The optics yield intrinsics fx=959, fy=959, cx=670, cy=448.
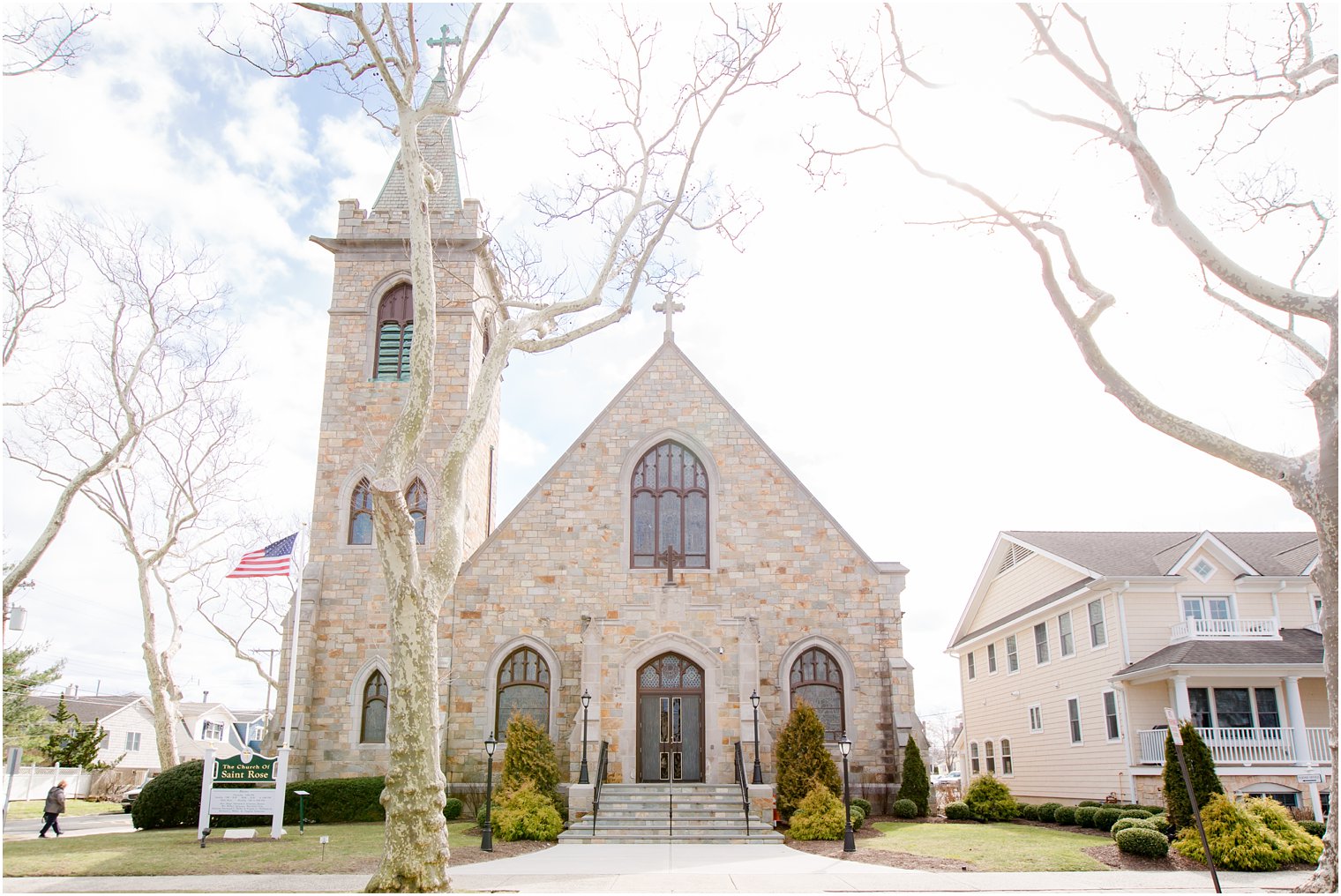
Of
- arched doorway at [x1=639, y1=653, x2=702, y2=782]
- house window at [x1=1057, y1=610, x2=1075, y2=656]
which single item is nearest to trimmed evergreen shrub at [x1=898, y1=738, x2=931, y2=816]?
arched doorway at [x1=639, y1=653, x2=702, y2=782]

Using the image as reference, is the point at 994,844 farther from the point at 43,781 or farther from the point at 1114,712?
the point at 43,781

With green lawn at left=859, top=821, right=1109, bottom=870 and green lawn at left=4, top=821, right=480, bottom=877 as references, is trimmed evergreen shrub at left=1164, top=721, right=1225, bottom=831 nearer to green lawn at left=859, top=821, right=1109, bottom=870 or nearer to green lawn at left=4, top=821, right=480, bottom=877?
green lawn at left=859, top=821, right=1109, bottom=870

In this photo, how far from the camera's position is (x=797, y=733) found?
61.1ft

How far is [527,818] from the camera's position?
16.6m

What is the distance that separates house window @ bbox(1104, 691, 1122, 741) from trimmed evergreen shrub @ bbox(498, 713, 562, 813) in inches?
532

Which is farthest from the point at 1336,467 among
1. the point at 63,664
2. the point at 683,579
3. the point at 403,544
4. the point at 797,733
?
the point at 63,664

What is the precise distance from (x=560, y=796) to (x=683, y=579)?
5.14 meters

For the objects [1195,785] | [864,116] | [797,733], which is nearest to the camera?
[864,116]

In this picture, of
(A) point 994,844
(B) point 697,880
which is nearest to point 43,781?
(B) point 697,880

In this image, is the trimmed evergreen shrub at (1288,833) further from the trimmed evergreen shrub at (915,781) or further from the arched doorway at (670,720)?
the arched doorway at (670,720)

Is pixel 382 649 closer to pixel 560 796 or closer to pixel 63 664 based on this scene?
pixel 560 796

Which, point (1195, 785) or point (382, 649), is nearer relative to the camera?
point (1195, 785)

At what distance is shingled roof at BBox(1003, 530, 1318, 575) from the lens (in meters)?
23.6

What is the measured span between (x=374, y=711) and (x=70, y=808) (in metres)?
18.8
